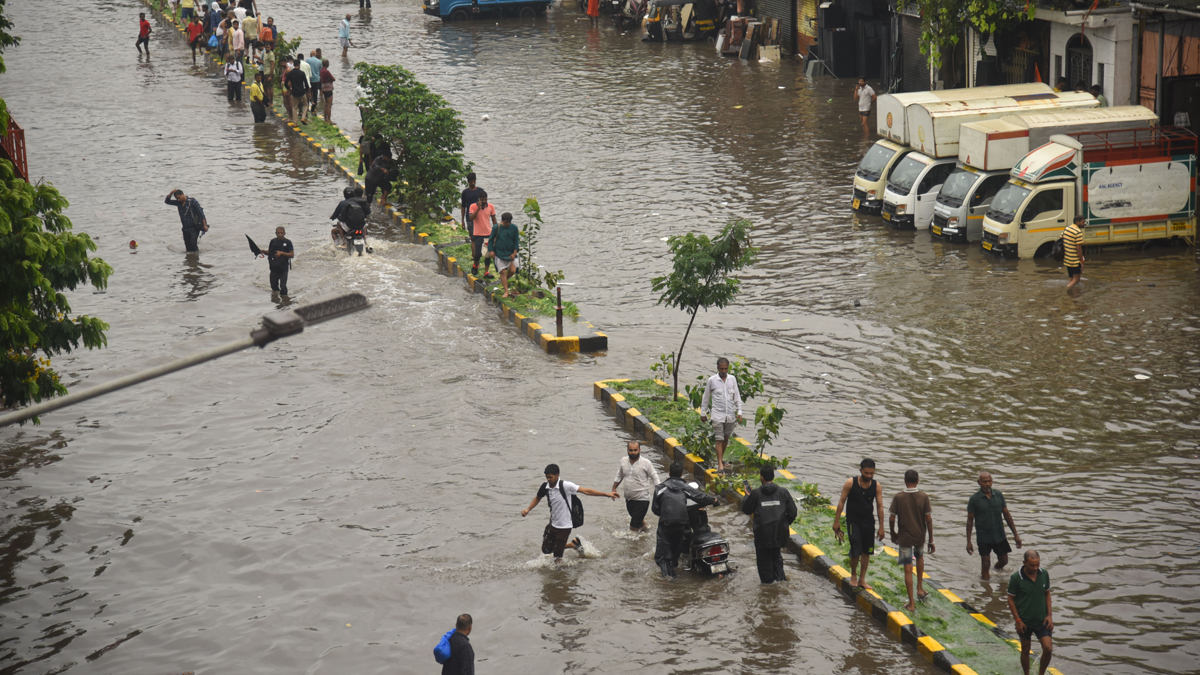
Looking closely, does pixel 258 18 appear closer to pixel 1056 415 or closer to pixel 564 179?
pixel 564 179

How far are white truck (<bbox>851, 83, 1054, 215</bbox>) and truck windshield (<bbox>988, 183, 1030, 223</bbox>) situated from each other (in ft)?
9.35

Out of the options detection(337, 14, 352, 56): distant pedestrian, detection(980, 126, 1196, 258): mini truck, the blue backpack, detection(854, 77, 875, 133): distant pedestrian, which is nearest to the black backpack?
the blue backpack

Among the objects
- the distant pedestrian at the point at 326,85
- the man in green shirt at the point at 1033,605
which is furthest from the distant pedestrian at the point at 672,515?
the distant pedestrian at the point at 326,85

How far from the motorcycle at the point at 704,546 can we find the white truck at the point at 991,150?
41.5ft

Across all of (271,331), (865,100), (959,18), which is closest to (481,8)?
(865,100)

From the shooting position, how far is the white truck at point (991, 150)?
22703mm

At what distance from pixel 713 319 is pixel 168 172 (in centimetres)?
1665

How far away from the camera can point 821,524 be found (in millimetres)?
13102

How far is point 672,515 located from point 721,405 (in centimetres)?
239

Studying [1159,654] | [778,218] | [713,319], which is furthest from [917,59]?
[1159,654]

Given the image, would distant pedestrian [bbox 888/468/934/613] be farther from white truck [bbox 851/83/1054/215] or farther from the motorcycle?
white truck [bbox 851/83/1054/215]

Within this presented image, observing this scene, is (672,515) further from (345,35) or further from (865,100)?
(345,35)

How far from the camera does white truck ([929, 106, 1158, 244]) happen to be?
2270cm

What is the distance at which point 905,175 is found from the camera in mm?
24297
